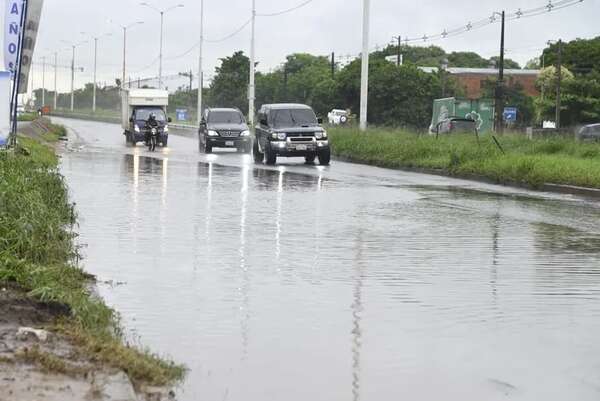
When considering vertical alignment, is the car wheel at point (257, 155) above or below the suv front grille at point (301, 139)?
below

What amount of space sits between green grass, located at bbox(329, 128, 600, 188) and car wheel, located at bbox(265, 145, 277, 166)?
365 centimetres

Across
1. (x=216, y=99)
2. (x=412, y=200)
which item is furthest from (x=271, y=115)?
(x=216, y=99)

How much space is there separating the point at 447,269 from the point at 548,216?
723 centimetres

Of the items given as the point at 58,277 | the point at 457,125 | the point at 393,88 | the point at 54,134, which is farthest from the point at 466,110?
the point at 58,277

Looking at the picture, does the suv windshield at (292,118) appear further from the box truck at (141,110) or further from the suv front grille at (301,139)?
the box truck at (141,110)

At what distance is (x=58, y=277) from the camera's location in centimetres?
905

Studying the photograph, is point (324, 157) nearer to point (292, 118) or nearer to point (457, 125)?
point (292, 118)

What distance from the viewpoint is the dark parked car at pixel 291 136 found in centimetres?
3519

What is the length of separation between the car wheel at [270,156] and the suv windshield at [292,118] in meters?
1.01

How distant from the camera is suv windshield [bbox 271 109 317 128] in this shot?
119 ft

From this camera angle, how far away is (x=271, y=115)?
36.6 m

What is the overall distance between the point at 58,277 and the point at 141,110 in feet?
146

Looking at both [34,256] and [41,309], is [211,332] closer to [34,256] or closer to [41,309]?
[41,309]

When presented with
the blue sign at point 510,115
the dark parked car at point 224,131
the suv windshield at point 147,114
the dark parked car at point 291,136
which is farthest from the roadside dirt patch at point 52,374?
the blue sign at point 510,115
